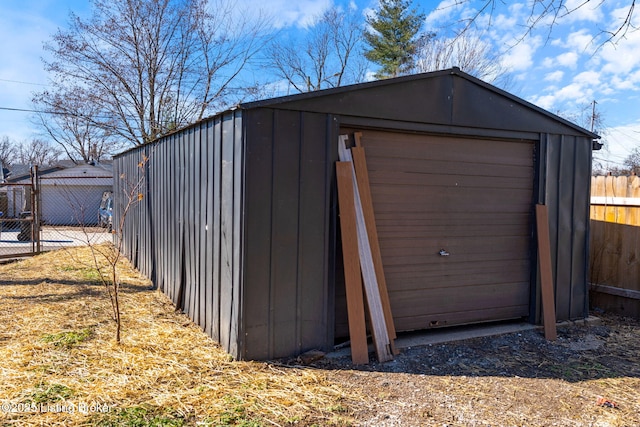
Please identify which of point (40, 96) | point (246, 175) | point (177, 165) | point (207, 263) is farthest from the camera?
point (40, 96)

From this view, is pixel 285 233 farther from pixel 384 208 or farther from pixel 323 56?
pixel 323 56

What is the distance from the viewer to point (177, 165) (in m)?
5.55

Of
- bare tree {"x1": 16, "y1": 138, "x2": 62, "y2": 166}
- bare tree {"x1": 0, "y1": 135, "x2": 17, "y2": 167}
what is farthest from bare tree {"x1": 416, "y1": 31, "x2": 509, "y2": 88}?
bare tree {"x1": 0, "y1": 135, "x2": 17, "y2": 167}

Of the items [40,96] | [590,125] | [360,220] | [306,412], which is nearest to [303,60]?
[40,96]

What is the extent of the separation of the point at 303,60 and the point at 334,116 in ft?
63.7

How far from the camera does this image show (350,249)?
3.92 m

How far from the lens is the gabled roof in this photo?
392 cm

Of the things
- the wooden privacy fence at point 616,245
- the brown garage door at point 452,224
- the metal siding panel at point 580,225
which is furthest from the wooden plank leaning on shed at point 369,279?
the wooden privacy fence at point 616,245

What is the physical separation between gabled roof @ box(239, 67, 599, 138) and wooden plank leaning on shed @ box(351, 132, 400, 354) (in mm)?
361

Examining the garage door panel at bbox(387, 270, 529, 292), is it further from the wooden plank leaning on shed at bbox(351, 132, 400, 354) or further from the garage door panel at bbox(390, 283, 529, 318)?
the wooden plank leaning on shed at bbox(351, 132, 400, 354)

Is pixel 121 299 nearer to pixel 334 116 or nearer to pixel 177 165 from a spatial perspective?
pixel 177 165

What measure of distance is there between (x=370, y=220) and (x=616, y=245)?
4128 mm

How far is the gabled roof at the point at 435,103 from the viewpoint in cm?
392

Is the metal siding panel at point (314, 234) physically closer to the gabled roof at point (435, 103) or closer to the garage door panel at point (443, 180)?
the gabled roof at point (435, 103)
